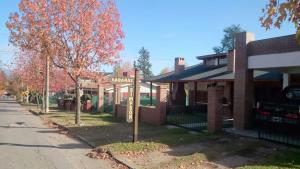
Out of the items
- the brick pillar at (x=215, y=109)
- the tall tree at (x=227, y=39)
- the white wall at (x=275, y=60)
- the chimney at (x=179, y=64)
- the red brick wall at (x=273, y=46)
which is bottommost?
the brick pillar at (x=215, y=109)

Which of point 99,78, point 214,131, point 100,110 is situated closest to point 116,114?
point 99,78

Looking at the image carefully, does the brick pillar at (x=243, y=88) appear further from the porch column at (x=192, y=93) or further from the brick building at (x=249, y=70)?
the porch column at (x=192, y=93)

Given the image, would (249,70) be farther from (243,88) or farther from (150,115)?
(150,115)

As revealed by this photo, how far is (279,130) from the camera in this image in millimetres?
13945

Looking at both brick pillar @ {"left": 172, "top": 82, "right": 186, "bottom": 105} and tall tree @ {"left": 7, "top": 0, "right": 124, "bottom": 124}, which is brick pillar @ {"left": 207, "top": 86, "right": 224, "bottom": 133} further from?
brick pillar @ {"left": 172, "top": 82, "right": 186, "bottom": 105}

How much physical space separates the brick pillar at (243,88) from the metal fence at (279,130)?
5.90ft

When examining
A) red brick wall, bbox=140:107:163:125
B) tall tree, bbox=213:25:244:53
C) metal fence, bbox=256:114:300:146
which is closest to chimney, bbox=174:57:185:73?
red brick wall, bbox=140:107:163:125

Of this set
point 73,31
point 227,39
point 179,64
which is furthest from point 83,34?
point 227,39

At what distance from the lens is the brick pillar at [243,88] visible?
54.2 feet

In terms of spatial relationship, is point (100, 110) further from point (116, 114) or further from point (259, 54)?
point (259, 54)

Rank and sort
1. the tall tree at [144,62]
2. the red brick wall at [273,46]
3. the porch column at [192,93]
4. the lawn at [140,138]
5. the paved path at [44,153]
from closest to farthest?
the paved path at [44,153] → the lawn at [140,138] → the red brick wall at [273,46] → the porch column at [192,93] → the tall tree at [144,62]

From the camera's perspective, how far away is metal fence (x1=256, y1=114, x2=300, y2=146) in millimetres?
13237

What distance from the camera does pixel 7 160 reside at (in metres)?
11.3

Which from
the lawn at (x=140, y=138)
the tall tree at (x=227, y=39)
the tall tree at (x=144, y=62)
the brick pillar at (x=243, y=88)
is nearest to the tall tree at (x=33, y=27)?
the lawn at (x=140, y=138)
